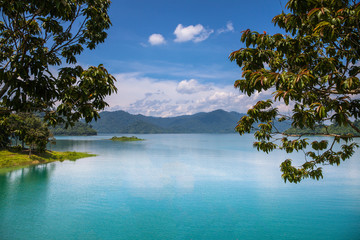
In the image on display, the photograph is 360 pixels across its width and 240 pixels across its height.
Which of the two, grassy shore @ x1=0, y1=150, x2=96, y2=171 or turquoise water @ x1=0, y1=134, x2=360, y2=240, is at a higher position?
grassy shore @ x1=0, y1=150, x2=96, y2=171

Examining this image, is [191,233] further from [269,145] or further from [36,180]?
[36,180]

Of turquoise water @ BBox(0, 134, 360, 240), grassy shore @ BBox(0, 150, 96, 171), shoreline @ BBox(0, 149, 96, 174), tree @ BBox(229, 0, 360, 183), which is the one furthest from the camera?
grassy shore @ BBox(0, 150, 96, 171)

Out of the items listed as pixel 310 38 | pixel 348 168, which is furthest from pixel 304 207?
pixel 348 168

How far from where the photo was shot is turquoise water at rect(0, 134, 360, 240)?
1658 centimetres

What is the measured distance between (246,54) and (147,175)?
34.0 metres

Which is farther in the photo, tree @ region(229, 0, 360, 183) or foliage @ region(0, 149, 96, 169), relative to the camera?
foliage @ region(0, 149, 96, 169)

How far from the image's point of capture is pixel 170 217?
19.4 m

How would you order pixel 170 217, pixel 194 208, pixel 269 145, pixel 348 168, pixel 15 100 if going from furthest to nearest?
1. pixel 348 168
2. pixel 194 208
3. pixel 170 217
4. pixel 269 145
5. pixel 15 100

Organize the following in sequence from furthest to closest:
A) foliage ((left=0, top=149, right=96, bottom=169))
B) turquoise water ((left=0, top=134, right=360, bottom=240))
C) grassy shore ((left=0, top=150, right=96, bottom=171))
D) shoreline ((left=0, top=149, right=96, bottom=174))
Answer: foliage ((left=0, top=149, right=96, bottom=169)), grassy shore ((left=0, top=150, right=96, bottom=171)), shoreline ((left=0, top=149, right=96, bottom=174)), turquoise water ((left=0, top=134, right=360, bottom=240))

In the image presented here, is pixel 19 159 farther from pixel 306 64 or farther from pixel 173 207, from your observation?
pixel 306 64

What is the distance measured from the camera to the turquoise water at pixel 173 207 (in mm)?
16578

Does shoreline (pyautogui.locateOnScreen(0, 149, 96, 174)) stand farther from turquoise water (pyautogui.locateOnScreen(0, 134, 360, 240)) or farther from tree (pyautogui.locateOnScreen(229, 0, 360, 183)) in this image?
tree (pyautogui.locateOnScreen(229, 0, 360, 183))

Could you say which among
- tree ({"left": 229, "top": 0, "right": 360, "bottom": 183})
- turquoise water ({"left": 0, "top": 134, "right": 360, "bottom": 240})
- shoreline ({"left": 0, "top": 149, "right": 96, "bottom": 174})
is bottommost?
turquoise water ({"left": 0, "top": 134, "right": 360, "bottom": 240})

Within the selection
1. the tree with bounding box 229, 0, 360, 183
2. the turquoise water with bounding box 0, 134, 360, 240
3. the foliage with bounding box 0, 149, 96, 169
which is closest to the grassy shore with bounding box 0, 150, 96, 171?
the foliage with bounding box 0, 149, 96, 169
